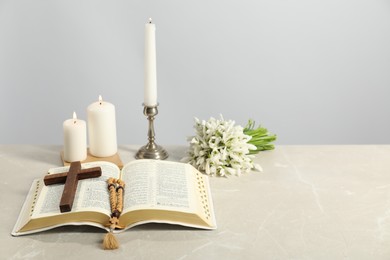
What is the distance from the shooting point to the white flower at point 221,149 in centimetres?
195

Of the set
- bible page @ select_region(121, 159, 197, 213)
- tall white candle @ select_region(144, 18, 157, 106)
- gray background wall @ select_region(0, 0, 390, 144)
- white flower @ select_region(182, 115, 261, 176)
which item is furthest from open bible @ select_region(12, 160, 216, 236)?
gray background wall @ select_region(0, 0, 390, 144)

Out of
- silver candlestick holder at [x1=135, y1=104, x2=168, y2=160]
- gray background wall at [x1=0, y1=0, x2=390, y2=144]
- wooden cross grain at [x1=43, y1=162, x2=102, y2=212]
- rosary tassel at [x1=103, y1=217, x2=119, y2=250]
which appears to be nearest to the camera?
rosary tassel at [x1=103, y1=217, x2=119, y2=250]

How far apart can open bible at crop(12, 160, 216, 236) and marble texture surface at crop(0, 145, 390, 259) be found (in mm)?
27

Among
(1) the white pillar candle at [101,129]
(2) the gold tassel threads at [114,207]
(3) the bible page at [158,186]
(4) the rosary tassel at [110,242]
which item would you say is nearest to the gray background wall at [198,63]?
(1) the white pillar candle at [101,129]

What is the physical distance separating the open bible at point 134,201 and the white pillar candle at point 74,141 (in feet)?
0.43

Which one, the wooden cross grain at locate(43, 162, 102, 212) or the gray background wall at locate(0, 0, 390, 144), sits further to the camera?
the gray background wall at locate(0, 0, 390, 144)

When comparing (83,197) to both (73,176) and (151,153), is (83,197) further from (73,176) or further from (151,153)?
(151,153)

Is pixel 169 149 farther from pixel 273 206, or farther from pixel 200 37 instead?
pixel 200 37

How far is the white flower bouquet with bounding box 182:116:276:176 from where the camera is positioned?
6.40 ft

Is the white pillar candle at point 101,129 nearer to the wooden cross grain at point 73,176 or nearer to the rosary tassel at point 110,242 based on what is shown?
the wooden cross grain at point 73,176

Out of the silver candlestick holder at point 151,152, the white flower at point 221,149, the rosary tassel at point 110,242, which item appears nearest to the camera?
the rosary tassel at point 110,242

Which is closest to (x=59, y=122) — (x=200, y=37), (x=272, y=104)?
(x=200, y=37)

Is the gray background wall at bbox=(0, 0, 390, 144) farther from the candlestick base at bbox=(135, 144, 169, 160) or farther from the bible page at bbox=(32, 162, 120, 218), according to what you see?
the bible page at bbox=(32, 162, 120, 218)

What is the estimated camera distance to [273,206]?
1.79 meters
